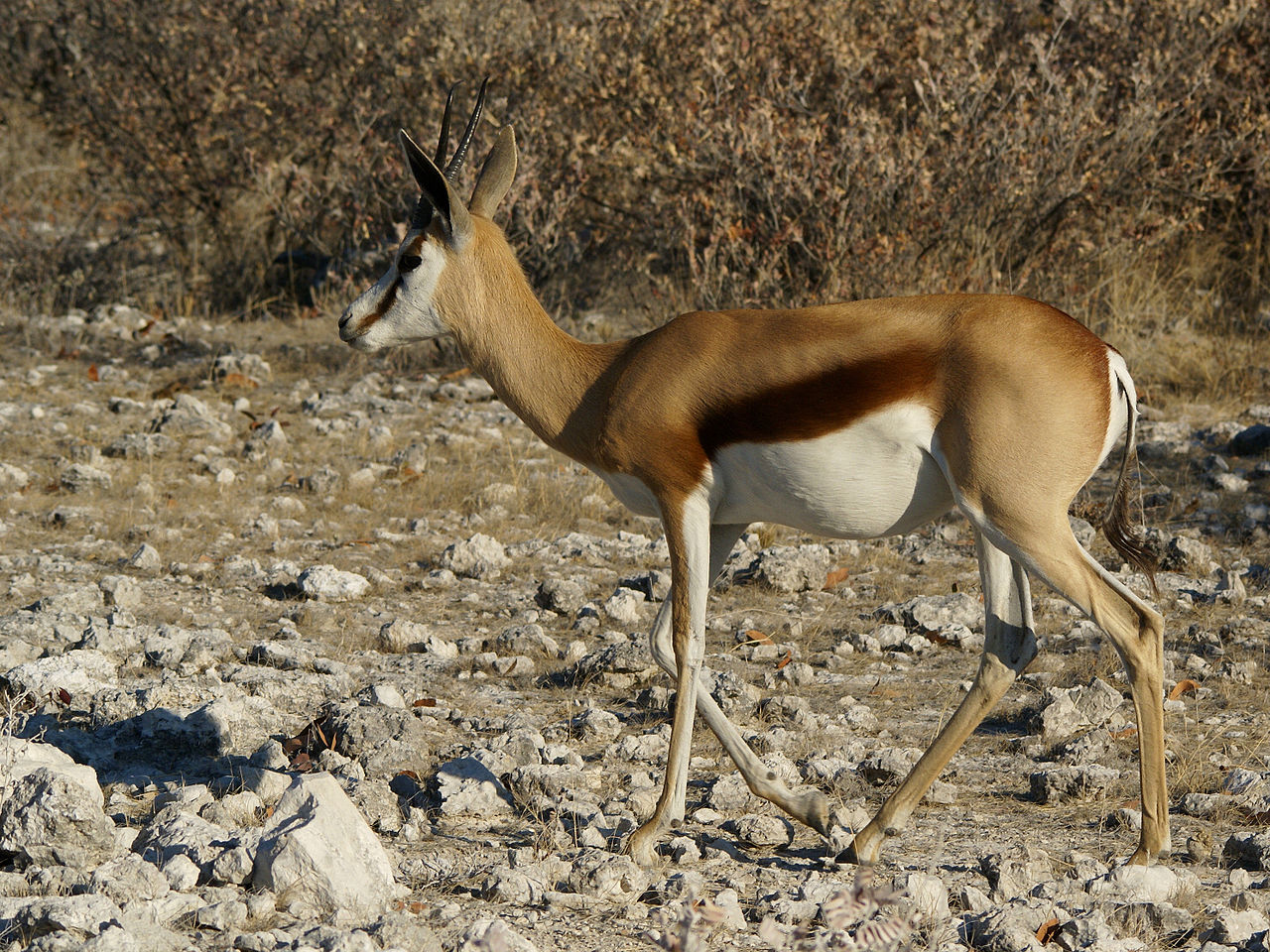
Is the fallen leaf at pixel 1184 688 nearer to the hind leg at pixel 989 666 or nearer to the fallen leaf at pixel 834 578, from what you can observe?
the hind leg at pixel 989 666

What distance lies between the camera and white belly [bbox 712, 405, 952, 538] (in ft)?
13.9

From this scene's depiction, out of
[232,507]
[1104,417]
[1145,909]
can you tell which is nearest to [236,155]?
[232,507]

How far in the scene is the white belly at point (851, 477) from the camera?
424 cm

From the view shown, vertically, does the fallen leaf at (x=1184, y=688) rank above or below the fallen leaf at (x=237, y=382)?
above

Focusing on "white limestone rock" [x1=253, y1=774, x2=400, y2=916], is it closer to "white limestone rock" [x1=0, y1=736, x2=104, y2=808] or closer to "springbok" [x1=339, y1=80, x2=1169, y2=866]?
"white limestone rock" [x1=0, y1=736, x2=104, y2=808]

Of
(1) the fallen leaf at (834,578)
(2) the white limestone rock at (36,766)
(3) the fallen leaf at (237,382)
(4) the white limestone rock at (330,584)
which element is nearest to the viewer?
(2) the white limestone rock at (36,766)

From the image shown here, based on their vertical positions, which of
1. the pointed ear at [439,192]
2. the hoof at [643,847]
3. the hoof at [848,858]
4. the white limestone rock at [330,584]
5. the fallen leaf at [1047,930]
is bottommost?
the white limestone rock at [330,584]

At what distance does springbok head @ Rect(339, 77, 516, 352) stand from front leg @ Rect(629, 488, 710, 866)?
1249mm

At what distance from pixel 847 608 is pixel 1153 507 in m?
2.37

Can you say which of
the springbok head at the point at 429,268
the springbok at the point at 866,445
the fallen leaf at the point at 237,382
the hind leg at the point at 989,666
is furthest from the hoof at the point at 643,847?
→ the fallen leaf at the point at 237,382

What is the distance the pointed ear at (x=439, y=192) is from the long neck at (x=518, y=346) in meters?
0.08

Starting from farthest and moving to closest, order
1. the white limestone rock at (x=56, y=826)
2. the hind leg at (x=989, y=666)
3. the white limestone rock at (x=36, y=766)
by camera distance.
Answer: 1. the hind leg at (x=989, y=666)
2. the white limestone rock at (x=36, y=766)
3. the white limestone rock at (x=56, y=826)

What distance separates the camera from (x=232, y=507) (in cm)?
826

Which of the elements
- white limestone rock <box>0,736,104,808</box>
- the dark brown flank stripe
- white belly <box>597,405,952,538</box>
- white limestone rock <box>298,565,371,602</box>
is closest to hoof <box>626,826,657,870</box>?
white belly <box>597,405,952,538</box>
